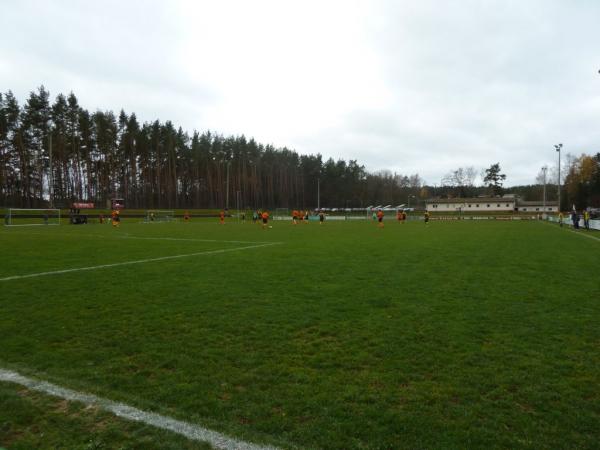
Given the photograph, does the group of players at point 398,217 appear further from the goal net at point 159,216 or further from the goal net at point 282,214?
the goal net at point 159,216

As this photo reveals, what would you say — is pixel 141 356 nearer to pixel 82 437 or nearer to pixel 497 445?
pixel 82 437

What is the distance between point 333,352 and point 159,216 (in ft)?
191

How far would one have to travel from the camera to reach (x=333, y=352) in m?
4.43

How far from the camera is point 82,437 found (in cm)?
278

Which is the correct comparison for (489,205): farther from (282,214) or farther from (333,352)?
(333,352)

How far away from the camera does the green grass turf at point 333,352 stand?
116 inches

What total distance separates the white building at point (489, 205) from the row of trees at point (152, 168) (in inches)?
274

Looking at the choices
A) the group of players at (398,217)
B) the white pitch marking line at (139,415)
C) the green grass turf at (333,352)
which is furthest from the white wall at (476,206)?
the white pitch marking line at (139,415)

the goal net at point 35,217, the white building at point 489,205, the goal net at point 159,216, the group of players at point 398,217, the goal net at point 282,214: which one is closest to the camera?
the group of players at point 398,217

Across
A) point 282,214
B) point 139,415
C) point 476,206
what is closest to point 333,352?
point 139,415

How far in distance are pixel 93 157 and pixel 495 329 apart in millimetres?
67465

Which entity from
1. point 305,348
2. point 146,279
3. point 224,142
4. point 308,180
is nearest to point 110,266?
point 146,279

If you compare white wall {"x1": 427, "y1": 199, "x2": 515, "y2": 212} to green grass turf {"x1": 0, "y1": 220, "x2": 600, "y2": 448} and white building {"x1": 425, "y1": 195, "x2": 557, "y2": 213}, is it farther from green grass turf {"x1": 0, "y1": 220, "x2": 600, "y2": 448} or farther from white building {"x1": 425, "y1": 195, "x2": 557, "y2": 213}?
green grass turf {"x1": 0, "y1": 220, "x2": 600, "y2": 448}

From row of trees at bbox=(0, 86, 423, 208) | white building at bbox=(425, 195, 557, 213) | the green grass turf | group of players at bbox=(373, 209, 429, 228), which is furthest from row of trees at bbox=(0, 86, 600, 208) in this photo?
the green grass turf
